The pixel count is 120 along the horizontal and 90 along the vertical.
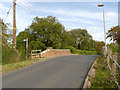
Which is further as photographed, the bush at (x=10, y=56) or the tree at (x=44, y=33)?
the tree at (x=44, y=33)

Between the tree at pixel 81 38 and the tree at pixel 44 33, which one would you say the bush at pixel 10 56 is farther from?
the tree at pixel 81 38

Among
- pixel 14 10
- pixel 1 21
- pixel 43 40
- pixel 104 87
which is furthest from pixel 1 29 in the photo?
pixel 104 87

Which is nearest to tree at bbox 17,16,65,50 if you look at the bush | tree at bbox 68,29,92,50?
the bush

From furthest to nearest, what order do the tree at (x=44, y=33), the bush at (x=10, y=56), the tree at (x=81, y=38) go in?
the tree at (x=81, y=38)
the tree at (x=44, y=33)
the bush at (x=10, y=56)

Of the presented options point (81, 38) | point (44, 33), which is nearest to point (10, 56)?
point (44, 33)

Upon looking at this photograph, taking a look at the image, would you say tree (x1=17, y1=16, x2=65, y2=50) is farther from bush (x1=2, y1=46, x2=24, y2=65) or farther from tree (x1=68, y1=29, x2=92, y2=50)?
tree (x1=68, y1=29, x2=92, y2=50)

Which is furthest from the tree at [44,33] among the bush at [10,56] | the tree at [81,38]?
the tree at [81,38]

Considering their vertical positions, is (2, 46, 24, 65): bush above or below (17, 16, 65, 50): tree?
below

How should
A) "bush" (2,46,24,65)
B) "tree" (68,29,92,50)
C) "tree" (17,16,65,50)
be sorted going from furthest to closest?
"tree" (68,29,92,50), "tree" (17,16,65,50), "bush" (2,46,24,65)

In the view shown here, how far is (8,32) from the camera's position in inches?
917

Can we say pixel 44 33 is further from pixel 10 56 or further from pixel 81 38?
pixel 81 38

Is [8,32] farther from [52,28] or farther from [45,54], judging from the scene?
[52,28]

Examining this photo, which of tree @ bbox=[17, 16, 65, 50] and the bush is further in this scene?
tree @ bbox=[17, 16, 65, 50]

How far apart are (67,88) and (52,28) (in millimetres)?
25634
